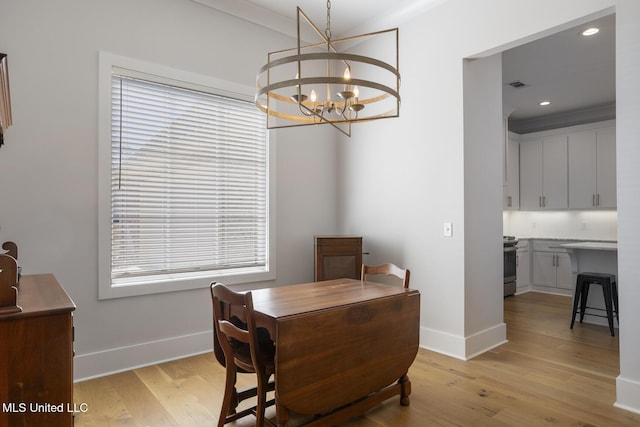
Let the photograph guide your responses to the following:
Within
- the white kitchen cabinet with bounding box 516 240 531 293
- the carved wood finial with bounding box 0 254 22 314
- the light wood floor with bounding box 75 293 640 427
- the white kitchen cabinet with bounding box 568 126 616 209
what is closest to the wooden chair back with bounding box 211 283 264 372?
the light wood floor with bounding box 75 293 640 427

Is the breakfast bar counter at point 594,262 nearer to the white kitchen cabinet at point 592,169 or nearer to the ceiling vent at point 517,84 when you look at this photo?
the white kitchen cabinet at point 592,169

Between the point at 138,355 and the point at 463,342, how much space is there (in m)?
2.52

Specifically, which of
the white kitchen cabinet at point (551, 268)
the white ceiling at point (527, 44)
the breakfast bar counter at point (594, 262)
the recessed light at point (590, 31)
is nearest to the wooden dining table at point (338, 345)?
the white ceiling at point (527, 44)

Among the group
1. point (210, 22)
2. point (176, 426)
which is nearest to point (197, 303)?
point (176, 426)

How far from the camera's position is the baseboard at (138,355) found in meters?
2.78

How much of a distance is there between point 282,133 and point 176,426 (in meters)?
2.60

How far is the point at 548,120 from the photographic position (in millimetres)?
6645

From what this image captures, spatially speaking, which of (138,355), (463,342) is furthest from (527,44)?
(138,355)

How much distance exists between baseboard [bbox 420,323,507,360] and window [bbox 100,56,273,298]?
157cm

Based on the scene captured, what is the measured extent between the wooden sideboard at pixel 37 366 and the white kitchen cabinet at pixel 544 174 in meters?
6.79

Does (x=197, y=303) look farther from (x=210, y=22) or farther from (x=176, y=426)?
(x=210, y=22)

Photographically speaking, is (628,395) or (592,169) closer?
(628,395)

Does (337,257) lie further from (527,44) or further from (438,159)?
(527,44)

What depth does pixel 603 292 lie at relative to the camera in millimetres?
4016
